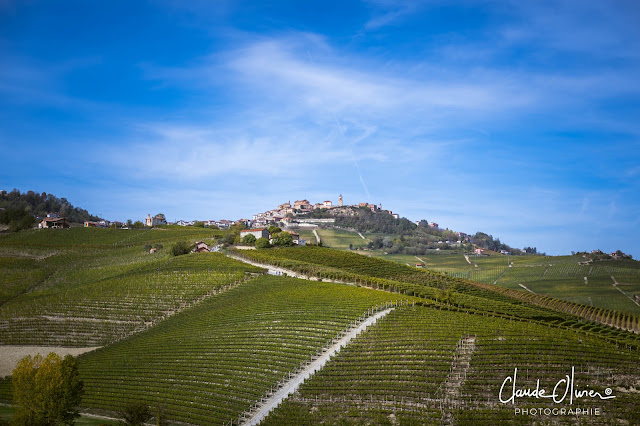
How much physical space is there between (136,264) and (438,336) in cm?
5676

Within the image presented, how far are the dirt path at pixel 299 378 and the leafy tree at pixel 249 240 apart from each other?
56962 mm

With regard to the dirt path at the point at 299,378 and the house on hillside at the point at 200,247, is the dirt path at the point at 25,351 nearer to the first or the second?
the dirt path at the point at 299,378

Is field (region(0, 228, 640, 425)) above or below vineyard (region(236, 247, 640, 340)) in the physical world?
below

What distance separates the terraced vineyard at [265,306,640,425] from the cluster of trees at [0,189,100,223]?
531 feet

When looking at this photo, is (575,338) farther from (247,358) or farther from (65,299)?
(65,299)

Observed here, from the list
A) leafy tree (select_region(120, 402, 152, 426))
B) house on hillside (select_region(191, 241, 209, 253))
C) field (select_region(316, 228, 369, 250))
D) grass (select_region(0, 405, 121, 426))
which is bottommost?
grass (select_region(0, 405, 121, 426))

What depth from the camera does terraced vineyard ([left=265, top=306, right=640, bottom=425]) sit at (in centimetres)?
2781

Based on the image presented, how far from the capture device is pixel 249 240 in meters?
98.1

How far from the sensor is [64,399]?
29328 mm

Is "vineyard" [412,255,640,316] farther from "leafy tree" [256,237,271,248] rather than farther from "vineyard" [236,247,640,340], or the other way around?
"leafy tree" [256,237,271,248]

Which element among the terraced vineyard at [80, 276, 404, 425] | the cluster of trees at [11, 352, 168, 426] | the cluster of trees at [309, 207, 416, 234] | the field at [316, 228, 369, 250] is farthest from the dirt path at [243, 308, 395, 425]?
the cluster of trees at [309, 207, 416, 234]

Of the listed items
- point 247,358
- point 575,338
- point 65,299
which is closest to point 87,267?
point 65,299

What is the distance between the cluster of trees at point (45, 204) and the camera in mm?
175125

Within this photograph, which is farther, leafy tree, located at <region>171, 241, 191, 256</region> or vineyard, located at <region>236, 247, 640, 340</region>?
leafy tree, located at <region>171, 241, 191, 256</region>
